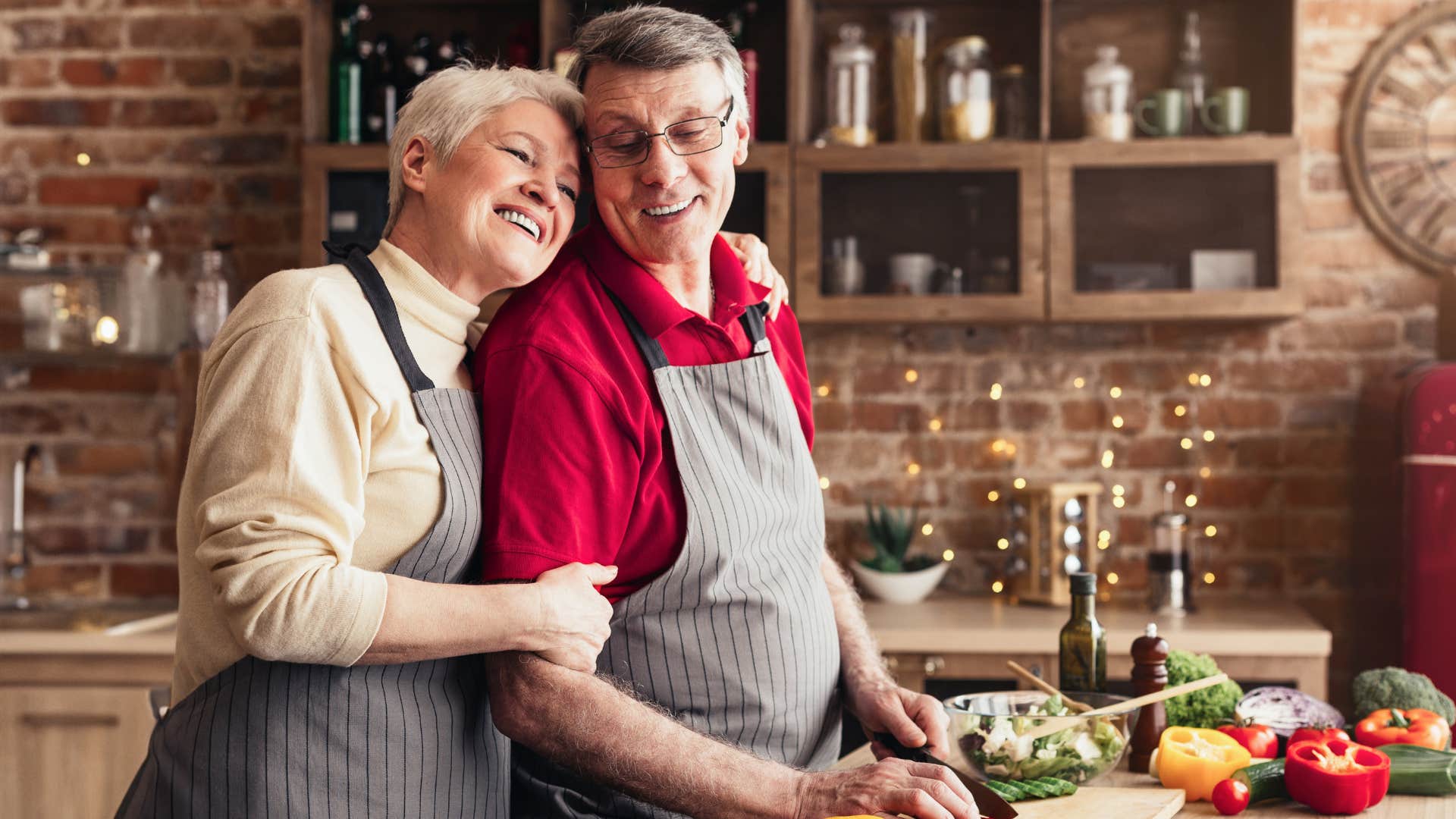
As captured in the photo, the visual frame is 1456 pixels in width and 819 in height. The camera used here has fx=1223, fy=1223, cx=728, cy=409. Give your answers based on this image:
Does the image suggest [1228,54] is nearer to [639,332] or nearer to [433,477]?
[639,332]

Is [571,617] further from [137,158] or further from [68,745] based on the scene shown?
[137,158]

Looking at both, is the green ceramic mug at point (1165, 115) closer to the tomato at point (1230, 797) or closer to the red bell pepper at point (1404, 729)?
the red bell pepper at point (1404, 729)

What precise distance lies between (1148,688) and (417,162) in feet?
3.90

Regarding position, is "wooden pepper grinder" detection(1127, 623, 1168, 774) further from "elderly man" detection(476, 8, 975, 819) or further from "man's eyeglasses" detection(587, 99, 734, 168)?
"man's eyeglasses" detection(587, 99, 734, 168)

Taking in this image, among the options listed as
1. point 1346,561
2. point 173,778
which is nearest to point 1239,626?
point 1346,561

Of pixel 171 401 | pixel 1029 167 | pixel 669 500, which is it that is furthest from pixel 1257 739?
pixel 171 401

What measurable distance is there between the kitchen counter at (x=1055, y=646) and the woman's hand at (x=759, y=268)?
47.7 inches

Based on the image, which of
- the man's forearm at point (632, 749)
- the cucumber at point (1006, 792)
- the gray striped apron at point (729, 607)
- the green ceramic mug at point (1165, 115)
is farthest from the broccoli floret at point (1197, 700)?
the green ceramic mug at point (1165, 115)

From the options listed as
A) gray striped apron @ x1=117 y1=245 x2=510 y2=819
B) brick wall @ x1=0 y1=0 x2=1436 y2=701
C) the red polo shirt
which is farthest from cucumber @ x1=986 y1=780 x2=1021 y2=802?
brick wall @ x1=0 y1=0 x2=1436 y2=701

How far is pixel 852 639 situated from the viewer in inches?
71.5

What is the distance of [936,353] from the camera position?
137 inches

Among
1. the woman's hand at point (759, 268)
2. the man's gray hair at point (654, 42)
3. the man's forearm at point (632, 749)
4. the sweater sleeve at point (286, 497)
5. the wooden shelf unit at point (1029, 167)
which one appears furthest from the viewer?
the wooden shelf unit at point (1029, 167)

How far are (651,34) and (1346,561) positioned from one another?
8.83ft

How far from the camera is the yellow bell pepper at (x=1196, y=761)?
152 cm
